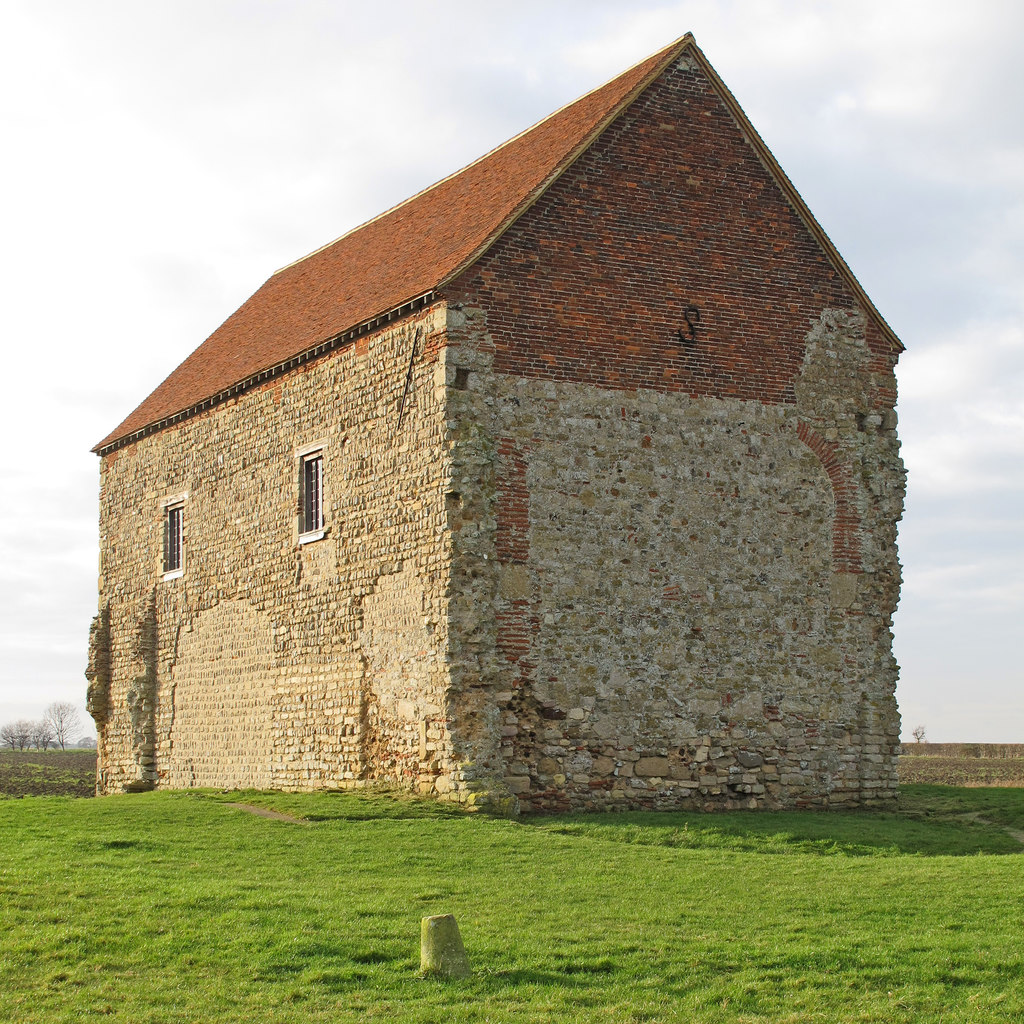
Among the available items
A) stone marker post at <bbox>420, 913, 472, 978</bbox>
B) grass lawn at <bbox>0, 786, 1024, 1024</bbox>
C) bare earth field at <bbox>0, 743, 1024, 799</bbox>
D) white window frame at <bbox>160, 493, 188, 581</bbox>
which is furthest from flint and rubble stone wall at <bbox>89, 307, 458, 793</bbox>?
stone marker post at <bbox>420, 913, 472, 978</bbox>

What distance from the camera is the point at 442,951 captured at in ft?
31.6

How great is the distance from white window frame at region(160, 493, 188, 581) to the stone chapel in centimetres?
202

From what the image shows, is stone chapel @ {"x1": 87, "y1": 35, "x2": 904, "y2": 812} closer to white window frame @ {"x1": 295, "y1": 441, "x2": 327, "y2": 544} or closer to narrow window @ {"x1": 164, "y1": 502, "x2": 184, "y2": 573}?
white window frame @ {"x1": 295, "y1": 441, "x2": 327, "y2": 544}

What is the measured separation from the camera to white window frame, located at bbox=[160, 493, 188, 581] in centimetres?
2686

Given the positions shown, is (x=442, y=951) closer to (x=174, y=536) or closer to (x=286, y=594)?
(x=286, y=594)

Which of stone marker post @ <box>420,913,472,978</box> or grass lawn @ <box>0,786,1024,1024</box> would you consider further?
stone marker post @ <box>420,913,472,978</box>

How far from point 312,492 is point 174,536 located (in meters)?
5.78

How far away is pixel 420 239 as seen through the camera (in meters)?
24.4

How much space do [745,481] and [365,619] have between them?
6.42 meters

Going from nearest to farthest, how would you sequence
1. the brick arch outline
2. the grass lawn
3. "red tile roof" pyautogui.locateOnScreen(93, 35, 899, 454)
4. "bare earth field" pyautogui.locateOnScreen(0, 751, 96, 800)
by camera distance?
the grass lawn, "red tile roof" pyautogui.locateOnScreen(93, 35, 899, 454), the brick arch outline, "bare earth field" pyautogui.locateOnScreen(0, 751, 96, 800)

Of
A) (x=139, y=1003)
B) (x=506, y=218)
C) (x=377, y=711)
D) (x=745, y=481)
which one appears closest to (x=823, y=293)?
(x=745, y=481)

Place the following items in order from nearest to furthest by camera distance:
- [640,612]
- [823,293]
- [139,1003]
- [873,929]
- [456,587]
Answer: [139,1003]
[873,929]
[456,587]
[640,612]
[823,293]

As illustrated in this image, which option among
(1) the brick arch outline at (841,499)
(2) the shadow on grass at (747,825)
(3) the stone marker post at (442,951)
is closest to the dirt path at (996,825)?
(2) the shadow on grass at (747,825)

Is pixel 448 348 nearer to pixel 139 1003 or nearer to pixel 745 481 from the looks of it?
pixel 745 481
